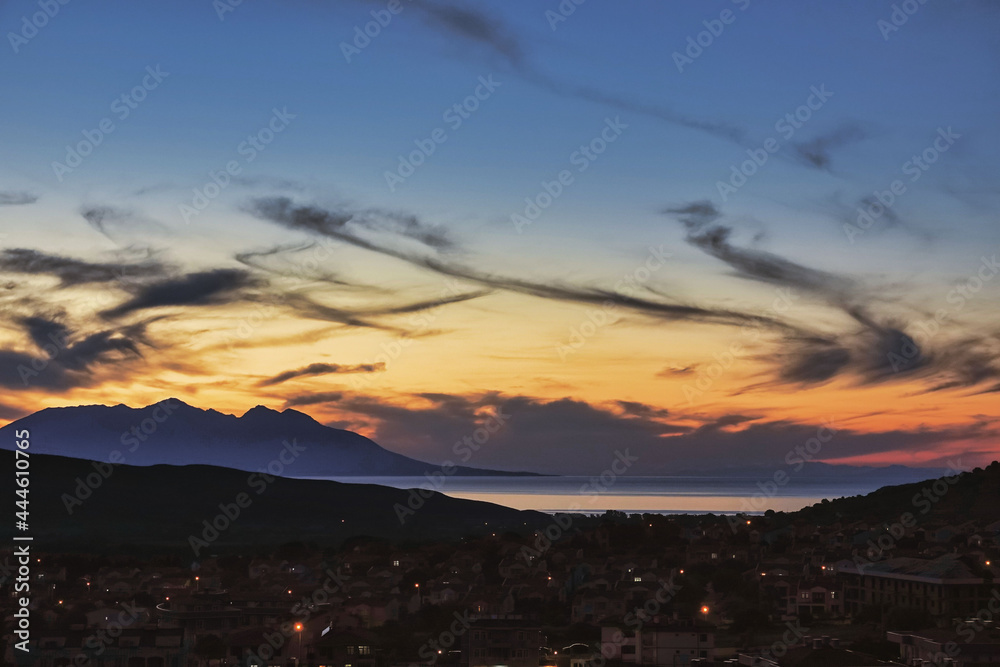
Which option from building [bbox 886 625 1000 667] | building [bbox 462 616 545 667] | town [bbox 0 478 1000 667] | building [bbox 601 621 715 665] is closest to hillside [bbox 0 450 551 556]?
town [bbox 0 478 1000 667]

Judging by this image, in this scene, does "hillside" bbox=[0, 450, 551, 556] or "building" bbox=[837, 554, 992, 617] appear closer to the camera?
"building" bbox=[837, 554, 992, 617]

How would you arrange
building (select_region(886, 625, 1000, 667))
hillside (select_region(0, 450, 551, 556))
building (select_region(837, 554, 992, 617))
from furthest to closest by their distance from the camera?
hillside (select_region(0, 450, 551, 556)) < building (select_region(837, 554, 992, 617)) < building (select_region(886, 625, 1000, 667))

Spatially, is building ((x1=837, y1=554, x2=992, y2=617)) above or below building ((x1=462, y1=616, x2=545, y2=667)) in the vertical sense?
above

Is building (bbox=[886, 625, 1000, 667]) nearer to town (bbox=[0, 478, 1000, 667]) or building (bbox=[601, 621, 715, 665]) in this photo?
town (bbox=[0, 478, 1000, 667])

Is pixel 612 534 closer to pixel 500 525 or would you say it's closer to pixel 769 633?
pixel 769 633

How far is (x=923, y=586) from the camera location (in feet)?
198

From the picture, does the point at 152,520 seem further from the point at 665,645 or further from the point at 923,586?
the point at 665,645

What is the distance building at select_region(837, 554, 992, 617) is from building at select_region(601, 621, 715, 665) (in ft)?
59.1

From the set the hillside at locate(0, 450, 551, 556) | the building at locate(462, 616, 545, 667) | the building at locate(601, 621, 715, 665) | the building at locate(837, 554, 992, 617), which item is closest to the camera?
the building at locate(462, 616, 545, 667)

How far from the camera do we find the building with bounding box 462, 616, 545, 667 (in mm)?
44219

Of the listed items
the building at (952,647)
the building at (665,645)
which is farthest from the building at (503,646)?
the building at (952,647)

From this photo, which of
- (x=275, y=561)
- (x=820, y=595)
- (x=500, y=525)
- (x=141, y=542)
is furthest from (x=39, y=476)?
(x=820, y=595)

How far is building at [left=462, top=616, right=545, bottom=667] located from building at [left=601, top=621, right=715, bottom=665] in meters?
4.76

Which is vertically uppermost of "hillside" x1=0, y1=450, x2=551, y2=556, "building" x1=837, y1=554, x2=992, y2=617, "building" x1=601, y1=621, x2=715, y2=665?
"hillside" x1=0, y1=450, x2=551, y2=556
